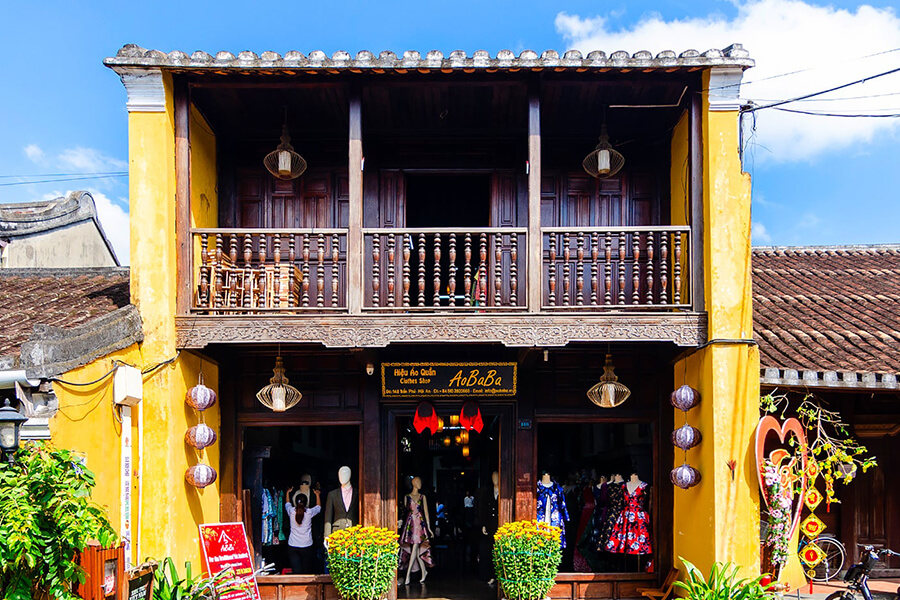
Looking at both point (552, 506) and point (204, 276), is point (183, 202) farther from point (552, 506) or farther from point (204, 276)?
point (552, 506)

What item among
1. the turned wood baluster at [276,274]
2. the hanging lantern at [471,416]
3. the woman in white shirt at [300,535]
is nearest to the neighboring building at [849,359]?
the hanging lantern at [471,416]

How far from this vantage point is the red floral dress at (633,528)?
32.5 feet

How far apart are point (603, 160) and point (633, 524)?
13.8ft

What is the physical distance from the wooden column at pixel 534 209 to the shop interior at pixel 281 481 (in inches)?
124

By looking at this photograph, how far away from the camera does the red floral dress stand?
9.91 meters

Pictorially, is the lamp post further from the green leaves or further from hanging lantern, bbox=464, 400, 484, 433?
hanging lantern, bbox=464, 400, 484, 433

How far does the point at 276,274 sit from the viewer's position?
30.1ft

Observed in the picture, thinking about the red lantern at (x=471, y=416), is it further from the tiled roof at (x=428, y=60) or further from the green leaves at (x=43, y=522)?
the green leaves at (x=43, y=522)

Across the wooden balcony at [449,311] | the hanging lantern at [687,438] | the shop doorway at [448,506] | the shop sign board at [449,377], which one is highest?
the wooden balcony at [449,311]

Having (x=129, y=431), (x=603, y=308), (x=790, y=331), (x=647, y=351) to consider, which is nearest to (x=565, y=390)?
(x=647, y=351)

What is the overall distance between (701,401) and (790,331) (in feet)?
6.17

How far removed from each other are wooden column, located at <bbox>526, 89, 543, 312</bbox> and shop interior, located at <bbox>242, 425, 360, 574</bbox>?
3.16 meters

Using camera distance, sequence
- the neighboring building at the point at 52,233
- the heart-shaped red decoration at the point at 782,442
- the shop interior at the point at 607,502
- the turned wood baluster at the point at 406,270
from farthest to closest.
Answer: the neighboring building at the point at 52,233 < the shop interior at the point at 607,502 < the turned wood baluster at the point at 406,270 < the heart-shaped red decoration at the point at 782,442

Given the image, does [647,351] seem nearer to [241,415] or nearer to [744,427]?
[744,427]
